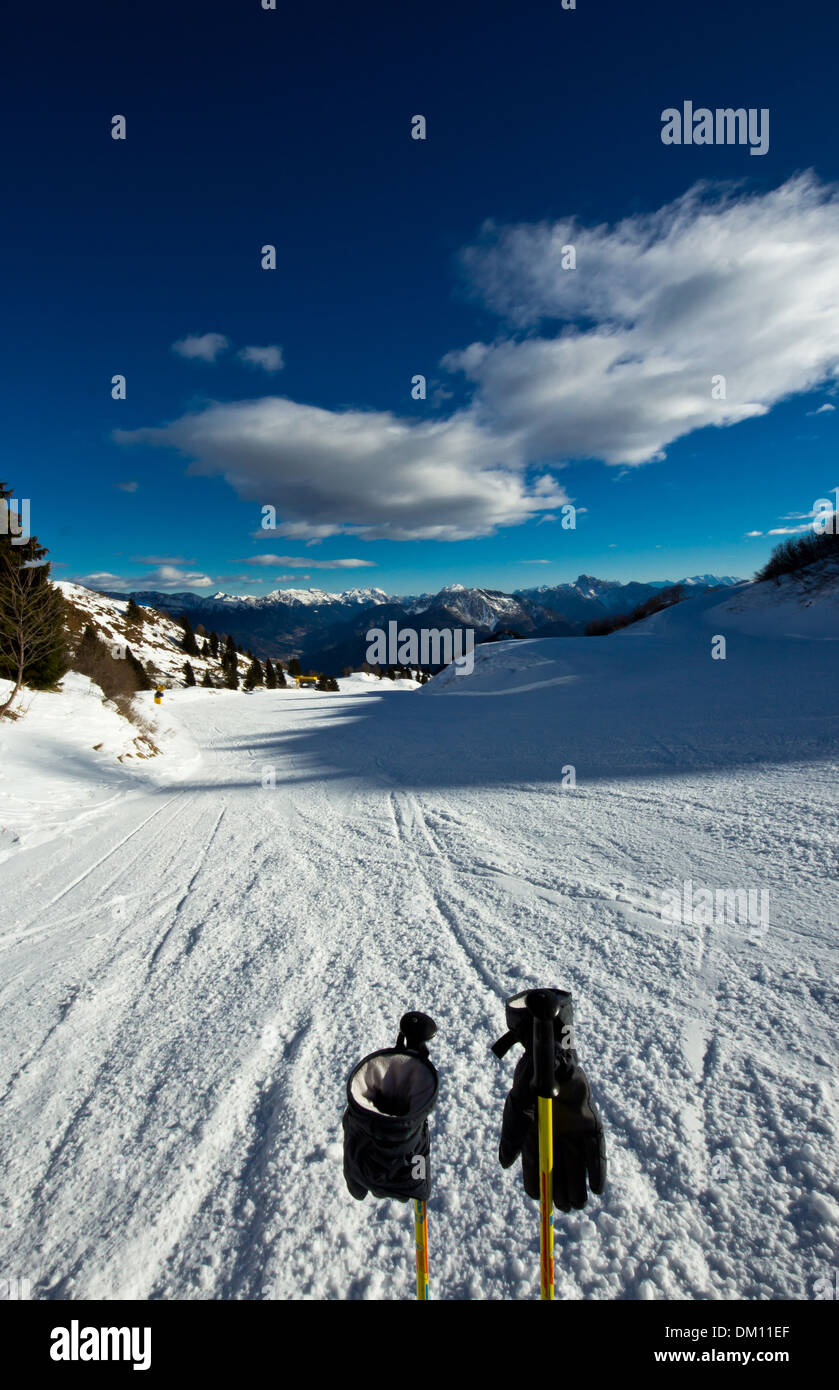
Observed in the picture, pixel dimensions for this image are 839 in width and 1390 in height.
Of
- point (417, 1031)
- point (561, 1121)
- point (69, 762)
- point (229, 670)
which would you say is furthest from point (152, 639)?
point (561, 1121)

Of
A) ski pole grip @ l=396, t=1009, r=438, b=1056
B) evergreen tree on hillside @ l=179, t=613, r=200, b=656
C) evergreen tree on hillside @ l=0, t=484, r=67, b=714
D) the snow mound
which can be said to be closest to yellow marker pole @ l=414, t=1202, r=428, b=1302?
ski pole grip @ l=396, t=1009, r=438, b=1056

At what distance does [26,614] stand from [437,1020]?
18992mm

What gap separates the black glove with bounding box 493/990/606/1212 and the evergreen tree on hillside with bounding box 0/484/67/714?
661 inches

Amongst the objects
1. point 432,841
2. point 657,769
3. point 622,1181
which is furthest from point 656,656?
point 622,1181

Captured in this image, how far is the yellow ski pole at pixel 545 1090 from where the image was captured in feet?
4.20

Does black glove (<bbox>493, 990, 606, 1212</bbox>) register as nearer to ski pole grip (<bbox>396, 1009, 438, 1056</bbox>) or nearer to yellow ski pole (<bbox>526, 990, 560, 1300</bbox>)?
yellow ski pole (<bbox>526, 990, 560, 1300</bbox>)

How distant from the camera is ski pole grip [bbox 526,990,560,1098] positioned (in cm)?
128

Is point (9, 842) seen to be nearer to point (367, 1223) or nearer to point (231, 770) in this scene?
point (231, 770)

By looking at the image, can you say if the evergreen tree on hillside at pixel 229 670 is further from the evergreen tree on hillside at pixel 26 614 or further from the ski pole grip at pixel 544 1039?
the ski pole grip at pixel 544 1039

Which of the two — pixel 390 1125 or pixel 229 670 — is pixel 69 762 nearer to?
pixel 390 1125

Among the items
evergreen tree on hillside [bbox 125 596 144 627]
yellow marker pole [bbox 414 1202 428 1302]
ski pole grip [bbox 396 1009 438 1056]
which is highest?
evergreen tree on hillside [bbox 125 596 144 627]

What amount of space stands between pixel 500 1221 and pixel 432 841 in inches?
154

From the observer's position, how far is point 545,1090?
1.30 meters
